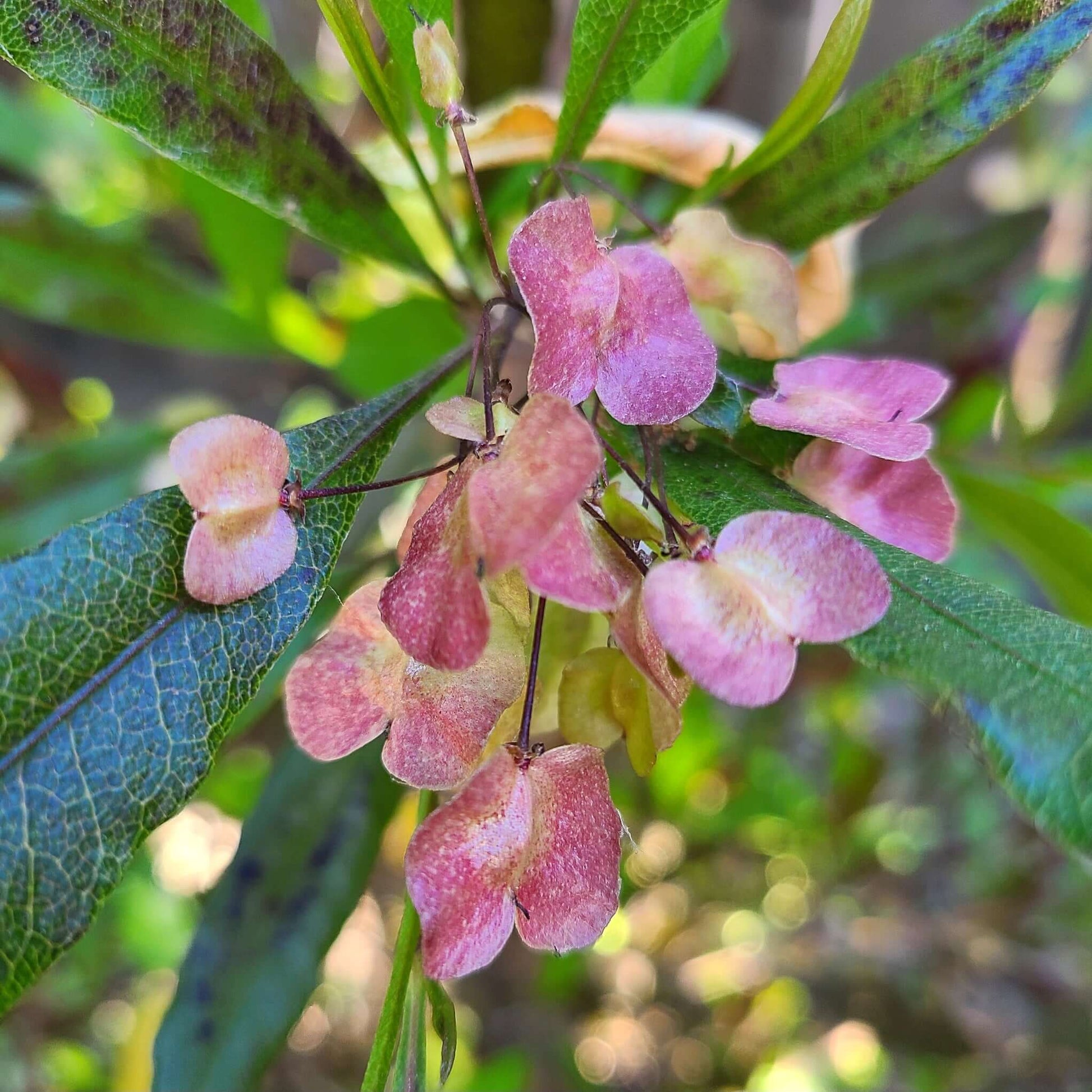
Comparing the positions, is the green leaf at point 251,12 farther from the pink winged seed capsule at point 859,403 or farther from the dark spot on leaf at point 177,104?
the pink winged seed capsule at point 859,403

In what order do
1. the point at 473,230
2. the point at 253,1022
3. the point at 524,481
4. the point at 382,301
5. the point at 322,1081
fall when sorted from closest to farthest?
1. the point at 524,481
2. the point at 253,1022
3. the point at 473,230
4. the point at 382,301
5. the point at 322,1081

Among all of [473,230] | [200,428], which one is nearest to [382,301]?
[473,230]

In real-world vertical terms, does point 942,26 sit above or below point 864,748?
above

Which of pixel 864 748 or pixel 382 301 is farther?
pixel 864 748

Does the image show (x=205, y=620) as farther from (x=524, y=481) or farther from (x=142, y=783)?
(x=524, y=481)

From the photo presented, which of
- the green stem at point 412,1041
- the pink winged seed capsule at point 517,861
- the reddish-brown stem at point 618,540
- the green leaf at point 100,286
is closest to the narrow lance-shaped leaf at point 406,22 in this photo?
the reddish-brown stem at point 618,540

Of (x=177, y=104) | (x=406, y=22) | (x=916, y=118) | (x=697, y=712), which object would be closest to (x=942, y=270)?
(x=916, y=118)

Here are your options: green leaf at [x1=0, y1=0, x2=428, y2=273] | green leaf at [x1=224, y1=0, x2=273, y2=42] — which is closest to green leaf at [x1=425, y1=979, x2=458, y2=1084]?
green leaf at [x1=0, y1=0, x2=428, y2=273]
